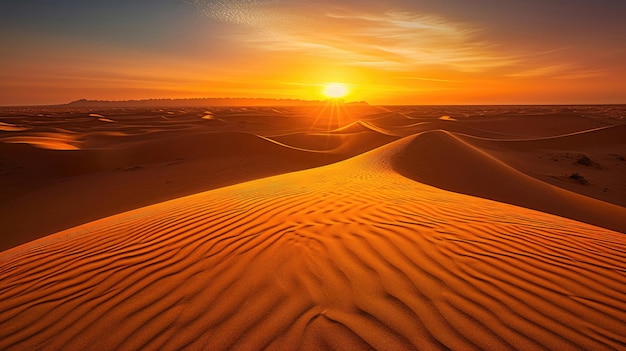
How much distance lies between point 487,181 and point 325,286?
9410 millimetres

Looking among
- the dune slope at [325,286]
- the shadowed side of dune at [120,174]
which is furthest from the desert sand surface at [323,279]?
the shadowed side of dune at [120,174]

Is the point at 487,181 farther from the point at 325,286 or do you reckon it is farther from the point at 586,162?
the point at 586,162

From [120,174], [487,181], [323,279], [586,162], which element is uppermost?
[323,279]

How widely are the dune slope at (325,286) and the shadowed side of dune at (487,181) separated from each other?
17.2 ft

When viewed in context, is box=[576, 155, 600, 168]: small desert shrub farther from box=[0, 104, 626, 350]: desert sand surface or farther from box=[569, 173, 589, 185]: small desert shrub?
box=[0, 104, 626, 350]: desert sand surface

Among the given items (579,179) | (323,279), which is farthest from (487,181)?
(323,279)

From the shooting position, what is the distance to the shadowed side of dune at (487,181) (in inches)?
307

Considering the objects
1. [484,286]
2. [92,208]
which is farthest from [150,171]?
[484,286]

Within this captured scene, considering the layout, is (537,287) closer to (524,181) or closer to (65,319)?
(65,319)

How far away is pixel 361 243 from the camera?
292cm

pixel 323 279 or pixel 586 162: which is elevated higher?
pixel 323 279

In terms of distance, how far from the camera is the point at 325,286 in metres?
2.22

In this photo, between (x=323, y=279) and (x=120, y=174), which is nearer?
(x=323, y=279)

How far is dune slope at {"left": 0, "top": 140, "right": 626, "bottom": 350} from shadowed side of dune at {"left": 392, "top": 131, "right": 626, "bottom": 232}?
5.25 meters
